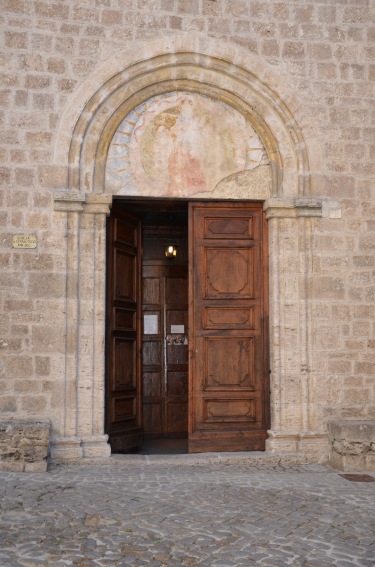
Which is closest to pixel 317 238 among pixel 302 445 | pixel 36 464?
pixel 302 445

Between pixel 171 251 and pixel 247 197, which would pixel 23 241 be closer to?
pixel 247 197

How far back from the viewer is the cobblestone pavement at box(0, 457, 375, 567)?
3.76 m

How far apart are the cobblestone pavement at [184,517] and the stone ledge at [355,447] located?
0.60 feet

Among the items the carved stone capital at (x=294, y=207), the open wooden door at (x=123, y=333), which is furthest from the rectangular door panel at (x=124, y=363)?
the carved stone capital at (x=294, y=207)

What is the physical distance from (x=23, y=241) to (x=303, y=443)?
3475 millimetres

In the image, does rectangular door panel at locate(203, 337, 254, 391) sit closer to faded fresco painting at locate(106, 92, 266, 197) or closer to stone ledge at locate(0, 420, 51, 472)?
faded fresco painting at locate(106, 92, 266, 197)

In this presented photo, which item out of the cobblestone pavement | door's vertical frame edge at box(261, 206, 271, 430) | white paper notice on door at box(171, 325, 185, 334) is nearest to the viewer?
the cobblestone pavement

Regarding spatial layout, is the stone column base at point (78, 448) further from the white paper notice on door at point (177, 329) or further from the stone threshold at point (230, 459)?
the white paper notice on door at point (177, 329)

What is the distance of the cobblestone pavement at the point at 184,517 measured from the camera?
3761 mm

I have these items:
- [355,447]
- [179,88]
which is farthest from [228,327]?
[179,88]

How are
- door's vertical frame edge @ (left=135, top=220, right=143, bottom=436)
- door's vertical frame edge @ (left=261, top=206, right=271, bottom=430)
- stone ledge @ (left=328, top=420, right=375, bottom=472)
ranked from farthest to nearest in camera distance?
door's vertical frame edge @ (left=135, top=220, right=143, bottom=436), door's vertical frame edge @ (left=261, top=206, right=271, bottom=430), stone ledge @ (left=328, top=420, right=375, bottom=472)

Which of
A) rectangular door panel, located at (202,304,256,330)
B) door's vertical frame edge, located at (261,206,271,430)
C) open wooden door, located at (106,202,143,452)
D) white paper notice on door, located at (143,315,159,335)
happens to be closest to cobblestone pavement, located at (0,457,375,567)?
door's vertical frame edge, located at (261,206,271,430)

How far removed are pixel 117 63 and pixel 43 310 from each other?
2635mm

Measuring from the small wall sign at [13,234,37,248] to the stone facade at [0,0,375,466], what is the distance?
4cm
